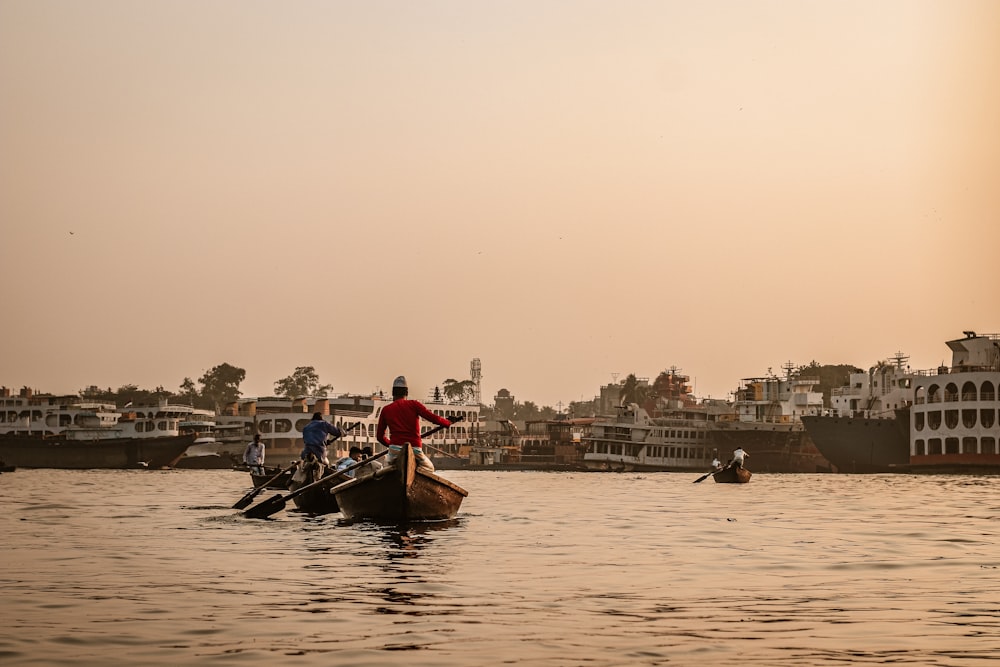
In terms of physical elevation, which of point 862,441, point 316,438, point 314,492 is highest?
point 316,438

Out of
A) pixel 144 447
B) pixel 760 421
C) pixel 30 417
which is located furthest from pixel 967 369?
pixel 30 417

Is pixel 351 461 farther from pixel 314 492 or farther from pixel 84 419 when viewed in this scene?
pixel 84 419

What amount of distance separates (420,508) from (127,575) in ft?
33.2

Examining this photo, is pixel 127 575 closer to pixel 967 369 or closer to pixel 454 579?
pixel 454 579

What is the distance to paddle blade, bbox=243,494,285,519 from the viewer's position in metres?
30.0

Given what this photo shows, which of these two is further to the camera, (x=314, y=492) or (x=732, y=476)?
(x=732, y=476)

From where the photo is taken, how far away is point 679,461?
135 meters

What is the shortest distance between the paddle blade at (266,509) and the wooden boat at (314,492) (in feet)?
4.69

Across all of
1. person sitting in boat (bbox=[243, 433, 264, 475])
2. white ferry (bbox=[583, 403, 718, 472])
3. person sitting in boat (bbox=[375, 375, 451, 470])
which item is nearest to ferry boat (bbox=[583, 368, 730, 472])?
white ferry (bbox=[583, 403, 718, 472])

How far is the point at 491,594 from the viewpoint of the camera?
14.8 meters

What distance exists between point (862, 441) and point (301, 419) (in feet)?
202

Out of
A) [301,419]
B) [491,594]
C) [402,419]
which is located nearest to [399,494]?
[402,419]

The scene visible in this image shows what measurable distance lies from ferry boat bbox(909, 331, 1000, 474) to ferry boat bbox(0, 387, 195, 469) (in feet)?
243

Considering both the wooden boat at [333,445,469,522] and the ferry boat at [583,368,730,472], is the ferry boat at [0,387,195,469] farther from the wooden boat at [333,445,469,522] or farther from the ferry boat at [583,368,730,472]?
the wooden boat at [333,445,469,522]
